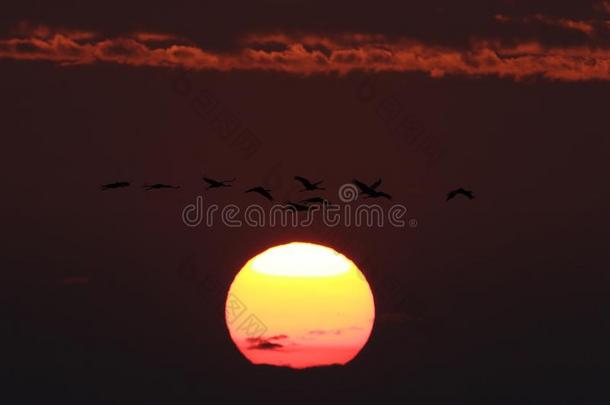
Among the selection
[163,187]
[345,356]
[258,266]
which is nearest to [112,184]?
[163,187]

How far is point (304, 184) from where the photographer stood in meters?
76.9

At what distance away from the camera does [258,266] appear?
80125mm

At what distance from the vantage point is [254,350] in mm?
81562

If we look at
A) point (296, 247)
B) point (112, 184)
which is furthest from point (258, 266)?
point (112, 184)

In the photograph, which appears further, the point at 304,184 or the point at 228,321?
the point at 228,321

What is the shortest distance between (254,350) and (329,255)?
5.35m

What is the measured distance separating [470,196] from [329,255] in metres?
6.23

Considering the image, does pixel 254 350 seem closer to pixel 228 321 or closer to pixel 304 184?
pixel 228 321

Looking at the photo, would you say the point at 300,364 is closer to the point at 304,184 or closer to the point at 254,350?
the point at 254,350

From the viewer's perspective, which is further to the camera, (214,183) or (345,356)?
(345,356)

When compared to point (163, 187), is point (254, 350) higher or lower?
lower

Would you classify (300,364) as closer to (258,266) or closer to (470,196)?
(258,266)

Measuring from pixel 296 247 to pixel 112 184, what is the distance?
788 cm

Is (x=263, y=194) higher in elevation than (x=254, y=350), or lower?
higher
